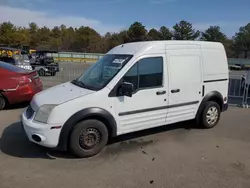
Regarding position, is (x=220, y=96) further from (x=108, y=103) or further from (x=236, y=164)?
(x=108, y=103)

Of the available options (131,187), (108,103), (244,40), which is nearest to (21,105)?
(108,103)

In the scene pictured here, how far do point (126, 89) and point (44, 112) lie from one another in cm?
142

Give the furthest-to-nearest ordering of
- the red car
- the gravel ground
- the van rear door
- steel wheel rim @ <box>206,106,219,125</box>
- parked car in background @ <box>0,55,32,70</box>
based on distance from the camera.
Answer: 1. parked car in background @ <box>0,55,32,70</box>
2. the red car
3. steel wheel rim @ <box>206,106,219,125</box>
4. the van rear door
5. the gravel ground

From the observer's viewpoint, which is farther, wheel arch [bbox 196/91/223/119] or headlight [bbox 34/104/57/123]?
wheel arch [bbox 196/91/223/119]

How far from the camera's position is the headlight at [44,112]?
4.23 metres

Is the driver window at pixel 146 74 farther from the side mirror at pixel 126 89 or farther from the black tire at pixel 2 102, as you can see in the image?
the black tire at pixel 2 102

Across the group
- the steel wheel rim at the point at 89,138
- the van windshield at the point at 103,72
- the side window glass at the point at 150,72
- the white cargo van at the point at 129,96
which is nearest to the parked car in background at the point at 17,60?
the van windshield at the point at 103,72

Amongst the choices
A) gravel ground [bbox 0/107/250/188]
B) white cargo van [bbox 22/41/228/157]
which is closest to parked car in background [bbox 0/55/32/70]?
gravel ground [bbox 0/107/250/188]

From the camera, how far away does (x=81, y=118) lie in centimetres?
432

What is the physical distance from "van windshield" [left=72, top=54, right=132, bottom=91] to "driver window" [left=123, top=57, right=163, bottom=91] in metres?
0.22

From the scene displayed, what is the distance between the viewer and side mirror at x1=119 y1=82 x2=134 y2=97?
4.44 metres

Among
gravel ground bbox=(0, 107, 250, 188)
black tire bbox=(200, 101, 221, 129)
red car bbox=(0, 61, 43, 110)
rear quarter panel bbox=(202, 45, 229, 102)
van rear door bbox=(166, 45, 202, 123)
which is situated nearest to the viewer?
gravel ground bbox=(0, 107, 250, 188)

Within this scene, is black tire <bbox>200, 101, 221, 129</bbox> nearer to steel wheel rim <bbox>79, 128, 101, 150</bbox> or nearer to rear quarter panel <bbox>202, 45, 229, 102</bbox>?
rear quarter panel <bbox>202, 45, 229, 102</bbox>

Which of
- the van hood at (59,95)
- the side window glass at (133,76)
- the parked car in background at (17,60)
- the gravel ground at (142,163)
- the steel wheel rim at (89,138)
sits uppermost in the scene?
the parked car in background at (17,60)
